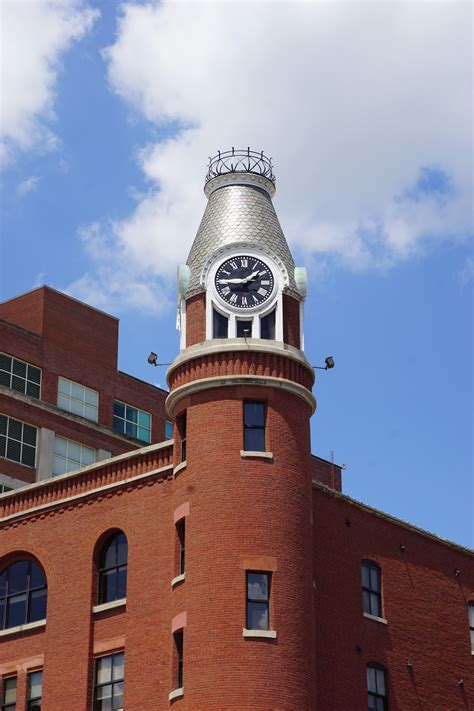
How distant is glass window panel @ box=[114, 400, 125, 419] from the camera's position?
82.9 metres

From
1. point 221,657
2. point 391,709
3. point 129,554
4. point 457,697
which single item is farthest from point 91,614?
point 457,697

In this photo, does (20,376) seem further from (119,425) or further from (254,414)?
(254,414)

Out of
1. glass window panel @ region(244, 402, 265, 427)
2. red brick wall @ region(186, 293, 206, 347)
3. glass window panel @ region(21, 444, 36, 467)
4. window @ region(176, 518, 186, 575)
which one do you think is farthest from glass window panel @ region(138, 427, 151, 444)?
glass window panel @ region(244, 402, 265, 427)

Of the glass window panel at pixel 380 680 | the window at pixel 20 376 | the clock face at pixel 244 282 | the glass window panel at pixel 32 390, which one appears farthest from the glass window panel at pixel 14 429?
the glass window panel at pixel 380 680

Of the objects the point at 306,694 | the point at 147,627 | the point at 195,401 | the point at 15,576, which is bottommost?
the point at 306,694

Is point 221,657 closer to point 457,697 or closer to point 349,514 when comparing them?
point 349,514

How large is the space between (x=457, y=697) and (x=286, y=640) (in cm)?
1317

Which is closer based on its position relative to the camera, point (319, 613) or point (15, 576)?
point (319, 613)

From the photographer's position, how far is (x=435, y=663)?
56.8 metres

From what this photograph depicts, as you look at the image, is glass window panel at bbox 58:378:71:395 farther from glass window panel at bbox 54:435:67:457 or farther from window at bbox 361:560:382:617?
window at bbox 361:560:382:617

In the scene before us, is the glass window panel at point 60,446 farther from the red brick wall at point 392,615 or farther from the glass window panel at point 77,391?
the red brick wall at point 392,615

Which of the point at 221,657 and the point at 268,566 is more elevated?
the point at 268,566

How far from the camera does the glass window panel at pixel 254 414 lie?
5047cm

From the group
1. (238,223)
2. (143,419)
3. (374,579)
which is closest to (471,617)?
(374,579)
